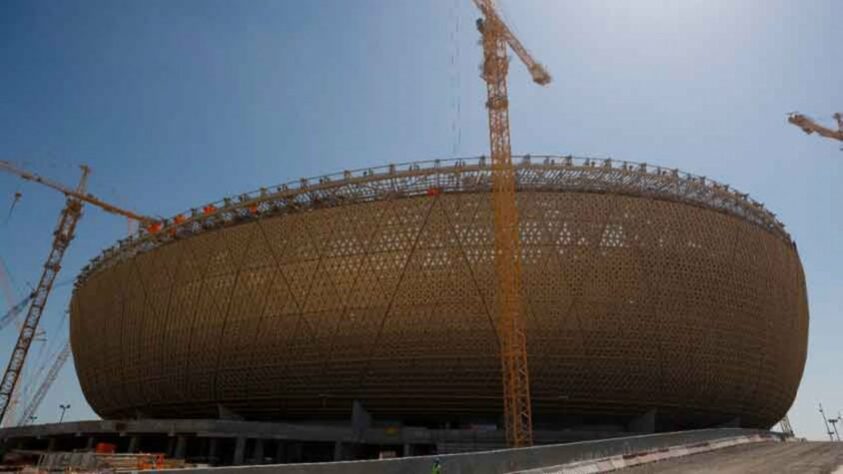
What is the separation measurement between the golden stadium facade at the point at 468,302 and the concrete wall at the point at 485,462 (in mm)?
15415

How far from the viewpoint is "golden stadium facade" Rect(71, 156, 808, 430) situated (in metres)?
37.6

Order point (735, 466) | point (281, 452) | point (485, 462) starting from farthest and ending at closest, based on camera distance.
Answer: point (281, 452)
point (735, 466)
point (485, 462)

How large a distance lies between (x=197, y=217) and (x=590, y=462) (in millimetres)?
37861

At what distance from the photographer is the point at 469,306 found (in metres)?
37.2

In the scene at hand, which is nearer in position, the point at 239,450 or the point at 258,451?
the point at 239,450

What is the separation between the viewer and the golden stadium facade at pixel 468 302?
37625mm

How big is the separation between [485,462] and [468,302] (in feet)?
74.4

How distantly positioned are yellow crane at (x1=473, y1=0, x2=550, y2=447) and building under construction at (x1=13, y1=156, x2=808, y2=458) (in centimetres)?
126

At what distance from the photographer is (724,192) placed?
43.8 meters

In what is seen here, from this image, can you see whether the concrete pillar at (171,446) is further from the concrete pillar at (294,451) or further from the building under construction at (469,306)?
the concrete pillar at (294,451)

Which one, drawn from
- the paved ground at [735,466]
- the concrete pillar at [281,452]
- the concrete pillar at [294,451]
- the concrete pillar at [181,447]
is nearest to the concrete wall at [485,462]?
the paved ground at [735,466]

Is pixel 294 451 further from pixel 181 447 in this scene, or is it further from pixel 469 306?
pixel 469 306

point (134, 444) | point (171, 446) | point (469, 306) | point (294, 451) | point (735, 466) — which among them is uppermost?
point (469, 306)

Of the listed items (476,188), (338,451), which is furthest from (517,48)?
(338,451)
